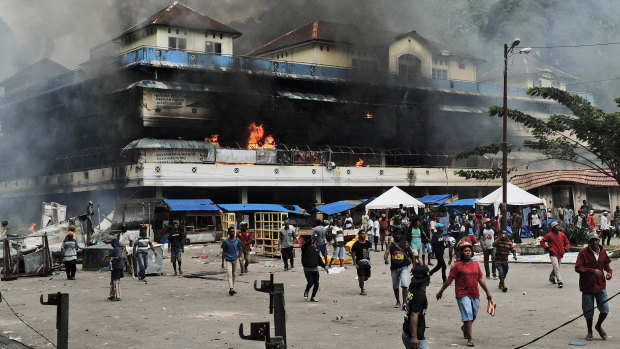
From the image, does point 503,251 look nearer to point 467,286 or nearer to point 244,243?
point 467,286

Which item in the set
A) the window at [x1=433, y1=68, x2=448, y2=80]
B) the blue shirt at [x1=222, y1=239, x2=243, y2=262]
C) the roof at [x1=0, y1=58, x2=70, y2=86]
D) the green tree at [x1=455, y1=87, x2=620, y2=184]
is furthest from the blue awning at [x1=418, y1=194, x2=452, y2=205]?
the roof at [x1=0, y1=58, x2=70, y2=86]

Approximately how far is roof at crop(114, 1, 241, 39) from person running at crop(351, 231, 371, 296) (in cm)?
2853

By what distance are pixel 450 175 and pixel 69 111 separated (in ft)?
83.0

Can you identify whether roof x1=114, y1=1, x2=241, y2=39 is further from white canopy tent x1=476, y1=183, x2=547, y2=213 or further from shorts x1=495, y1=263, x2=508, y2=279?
shorts x1=495, y1=263, x2=508, y2=279

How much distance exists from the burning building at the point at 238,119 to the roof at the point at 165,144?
4.3 inches

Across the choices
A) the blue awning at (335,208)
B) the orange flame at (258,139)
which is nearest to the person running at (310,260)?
the blue awning at (335,208)

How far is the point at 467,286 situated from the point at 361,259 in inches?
187

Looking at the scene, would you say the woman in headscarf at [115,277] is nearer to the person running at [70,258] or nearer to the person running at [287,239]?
the person running at [70,258]

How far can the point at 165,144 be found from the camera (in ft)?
118

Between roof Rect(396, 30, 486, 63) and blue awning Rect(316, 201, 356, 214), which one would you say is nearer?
blue awning Rect(316, 201, 356, 214)

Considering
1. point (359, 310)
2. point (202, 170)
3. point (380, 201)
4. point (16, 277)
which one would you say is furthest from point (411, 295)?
point (202, 170)


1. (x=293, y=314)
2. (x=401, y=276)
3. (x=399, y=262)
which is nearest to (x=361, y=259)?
(x=401, y=276)

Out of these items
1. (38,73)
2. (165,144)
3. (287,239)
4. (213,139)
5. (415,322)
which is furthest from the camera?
(38,73)

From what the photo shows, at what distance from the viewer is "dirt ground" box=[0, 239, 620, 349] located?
29.2ft
